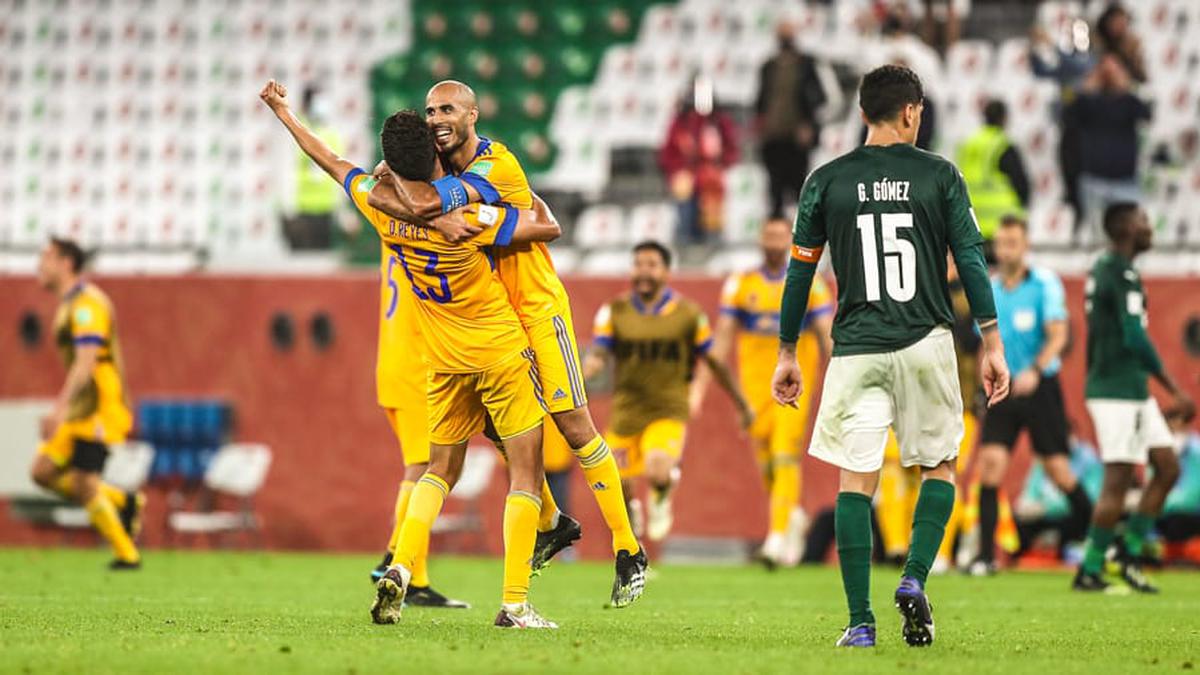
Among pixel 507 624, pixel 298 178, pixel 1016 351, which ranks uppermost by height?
pixel 298 178

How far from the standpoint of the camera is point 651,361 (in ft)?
45.6

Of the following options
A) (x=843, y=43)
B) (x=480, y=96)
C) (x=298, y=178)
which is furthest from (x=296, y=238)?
(x=843, y=43)

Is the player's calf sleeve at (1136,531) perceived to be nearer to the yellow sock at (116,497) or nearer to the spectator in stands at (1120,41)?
the spectator in stands at (1120,41)

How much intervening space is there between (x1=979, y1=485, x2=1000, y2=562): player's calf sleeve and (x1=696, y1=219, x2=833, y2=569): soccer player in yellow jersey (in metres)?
1.46

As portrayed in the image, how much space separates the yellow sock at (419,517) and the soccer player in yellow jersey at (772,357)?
5.99 m

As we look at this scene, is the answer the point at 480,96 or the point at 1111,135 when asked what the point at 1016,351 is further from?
the point at 480,96

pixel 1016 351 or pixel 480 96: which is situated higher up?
pixel 480 96

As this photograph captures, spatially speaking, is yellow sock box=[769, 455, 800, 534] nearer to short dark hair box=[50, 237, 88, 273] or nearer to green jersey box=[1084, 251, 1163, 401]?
green jersey box=[1084, 251, 1163, 401]

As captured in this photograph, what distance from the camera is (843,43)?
21281 mm

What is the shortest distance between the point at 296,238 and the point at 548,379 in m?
12.3

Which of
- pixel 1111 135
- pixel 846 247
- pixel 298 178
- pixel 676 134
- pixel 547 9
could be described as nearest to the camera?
pixel 846 247

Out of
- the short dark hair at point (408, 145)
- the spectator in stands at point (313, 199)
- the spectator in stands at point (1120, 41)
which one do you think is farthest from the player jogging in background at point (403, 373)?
the spectator in stands at point (1120, 41)

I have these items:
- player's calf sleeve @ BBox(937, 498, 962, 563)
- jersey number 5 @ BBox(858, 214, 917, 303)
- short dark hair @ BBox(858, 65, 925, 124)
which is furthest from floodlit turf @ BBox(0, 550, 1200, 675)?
short dark hair @ BBox(858, 65, 925, 124)

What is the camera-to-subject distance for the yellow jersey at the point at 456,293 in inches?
324
